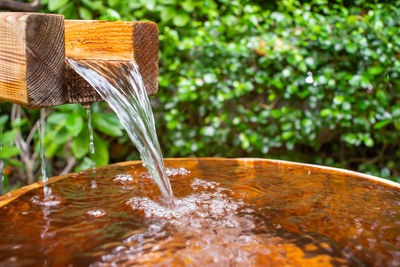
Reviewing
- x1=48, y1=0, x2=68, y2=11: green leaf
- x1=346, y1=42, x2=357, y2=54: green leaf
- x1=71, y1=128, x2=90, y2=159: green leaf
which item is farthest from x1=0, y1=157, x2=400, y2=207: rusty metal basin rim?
x1=48, y1=0, x2=68, y2=11: green leaf

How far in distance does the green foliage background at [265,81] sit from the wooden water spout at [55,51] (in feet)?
3.52

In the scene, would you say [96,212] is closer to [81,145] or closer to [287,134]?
[81,145]

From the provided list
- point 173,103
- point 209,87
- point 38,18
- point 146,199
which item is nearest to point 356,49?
point 209,87

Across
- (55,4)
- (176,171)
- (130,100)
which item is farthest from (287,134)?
(55,4)

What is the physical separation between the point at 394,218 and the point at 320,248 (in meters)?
0.32

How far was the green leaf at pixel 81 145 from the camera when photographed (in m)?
2.50

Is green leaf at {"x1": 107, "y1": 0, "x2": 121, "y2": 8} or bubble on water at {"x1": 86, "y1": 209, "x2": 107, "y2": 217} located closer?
bubble on water at {"x1": 86, "y1": 209, "x2": 107, "y2": 217}

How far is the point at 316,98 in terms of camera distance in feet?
8.64

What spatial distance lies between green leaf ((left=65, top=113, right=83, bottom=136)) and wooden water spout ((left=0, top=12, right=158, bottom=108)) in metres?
1.02

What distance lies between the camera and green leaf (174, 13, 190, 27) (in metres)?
2.86

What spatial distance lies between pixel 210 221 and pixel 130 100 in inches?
23.9

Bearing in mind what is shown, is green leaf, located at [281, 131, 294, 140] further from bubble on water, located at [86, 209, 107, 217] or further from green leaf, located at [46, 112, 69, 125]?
bubble on water, located at [86, 209, 107, 217]

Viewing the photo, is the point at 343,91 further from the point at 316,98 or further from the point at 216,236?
the point at 216,236

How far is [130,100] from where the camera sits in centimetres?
138
